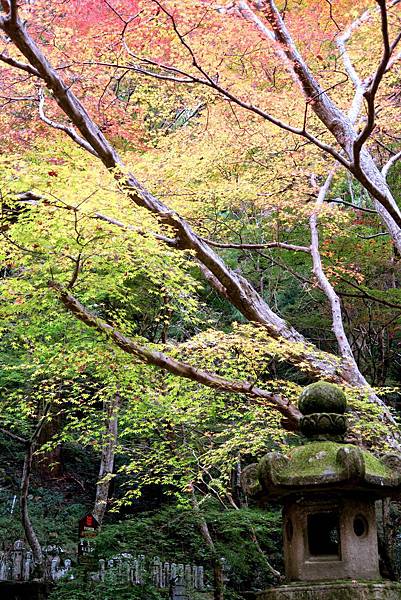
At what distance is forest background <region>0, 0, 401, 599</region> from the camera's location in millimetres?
7363

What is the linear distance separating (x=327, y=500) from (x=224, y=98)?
262 inches


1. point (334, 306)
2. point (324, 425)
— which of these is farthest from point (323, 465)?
point (334, 306)

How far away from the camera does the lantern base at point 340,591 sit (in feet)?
13.3

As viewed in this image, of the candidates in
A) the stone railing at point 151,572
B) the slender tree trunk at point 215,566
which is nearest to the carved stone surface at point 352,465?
the stone railing at point 151,572

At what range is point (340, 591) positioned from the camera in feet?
13.3

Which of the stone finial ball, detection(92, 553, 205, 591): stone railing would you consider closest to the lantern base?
the stone finial ball

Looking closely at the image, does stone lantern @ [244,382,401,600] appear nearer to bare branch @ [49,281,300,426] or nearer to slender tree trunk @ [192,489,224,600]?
bare branch @ [49,281,300,426]

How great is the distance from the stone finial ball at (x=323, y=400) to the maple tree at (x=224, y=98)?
9.70ft

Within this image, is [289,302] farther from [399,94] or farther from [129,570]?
[129,570]

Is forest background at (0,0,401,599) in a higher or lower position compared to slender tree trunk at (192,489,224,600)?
higher

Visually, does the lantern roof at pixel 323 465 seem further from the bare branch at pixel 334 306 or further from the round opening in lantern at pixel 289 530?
the bare branch at pixel 334 306

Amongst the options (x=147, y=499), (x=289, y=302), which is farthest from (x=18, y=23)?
(x=147, y=499)

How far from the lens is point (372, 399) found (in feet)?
27.0

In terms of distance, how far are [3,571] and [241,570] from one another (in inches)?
154
